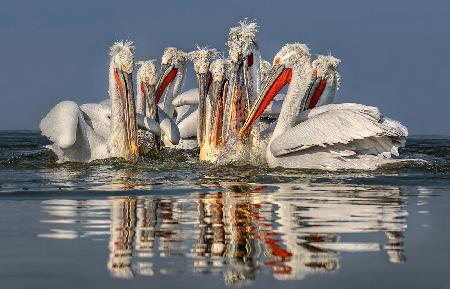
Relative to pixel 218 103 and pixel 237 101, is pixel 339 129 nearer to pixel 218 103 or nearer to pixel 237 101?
pixel 237 101

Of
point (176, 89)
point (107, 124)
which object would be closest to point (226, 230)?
point (107, 124)

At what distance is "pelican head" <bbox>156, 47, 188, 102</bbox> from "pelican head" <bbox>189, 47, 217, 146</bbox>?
1464mm

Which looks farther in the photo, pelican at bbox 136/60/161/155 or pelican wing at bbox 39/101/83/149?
pelican at bbox 136/60/161/155

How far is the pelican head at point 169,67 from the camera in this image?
1579cm

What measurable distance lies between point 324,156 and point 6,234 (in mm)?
5216

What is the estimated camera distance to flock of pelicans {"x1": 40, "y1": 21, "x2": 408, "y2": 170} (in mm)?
10336

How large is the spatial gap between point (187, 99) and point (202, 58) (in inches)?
56.4

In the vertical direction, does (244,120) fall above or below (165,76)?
below

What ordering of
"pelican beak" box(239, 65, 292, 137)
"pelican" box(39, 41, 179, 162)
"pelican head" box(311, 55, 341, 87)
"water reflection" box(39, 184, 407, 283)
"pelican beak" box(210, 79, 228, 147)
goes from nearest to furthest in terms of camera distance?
"water reflection" box(39, 184, 407, 283)
"pelican" box(39, 41, 179, 162)
"pelican beak" box(239, 65, 292, 137)
"pelican beak" box(210, 79, 228, 147)
"pelican head" box(311, 55, 341, 87)

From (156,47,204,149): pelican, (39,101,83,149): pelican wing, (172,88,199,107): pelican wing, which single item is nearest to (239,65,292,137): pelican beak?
(39,101,83,149): pelican wing

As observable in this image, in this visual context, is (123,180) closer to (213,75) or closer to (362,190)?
(362,190)

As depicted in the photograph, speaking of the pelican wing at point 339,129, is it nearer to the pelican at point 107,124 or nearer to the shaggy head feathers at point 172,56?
the pelican at point 107,124

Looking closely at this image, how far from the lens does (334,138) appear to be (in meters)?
9.98

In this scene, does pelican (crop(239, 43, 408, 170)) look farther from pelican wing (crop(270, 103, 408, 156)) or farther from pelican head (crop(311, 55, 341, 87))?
pelican head (crop(311, 55, 341, 87))
